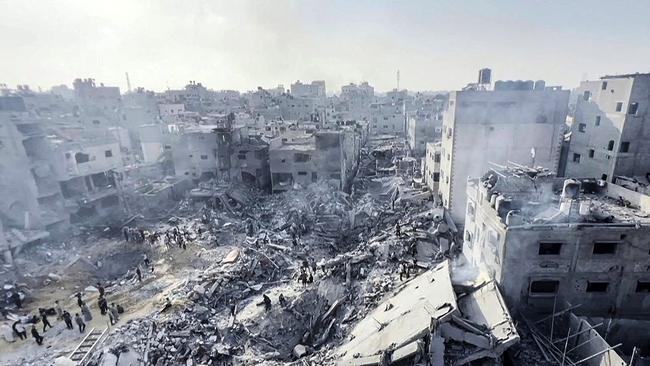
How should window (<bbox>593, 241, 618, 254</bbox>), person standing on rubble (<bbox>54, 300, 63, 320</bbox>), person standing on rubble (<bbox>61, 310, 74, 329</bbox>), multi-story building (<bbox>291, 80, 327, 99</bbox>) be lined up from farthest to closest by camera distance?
multi-story building (<bbox>291, 80, 327, 99</bbox>), person standing on rubble (<bbox>54, 300, 63, 320</bbox>), person standing on rubble (<bbox>61, 310, 74, 329</bbox>), window (<bbox>593, 241, 618, 254</bbox>)

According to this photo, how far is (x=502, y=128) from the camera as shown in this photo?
88.1 feet

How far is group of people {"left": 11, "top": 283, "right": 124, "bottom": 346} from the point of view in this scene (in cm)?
1759

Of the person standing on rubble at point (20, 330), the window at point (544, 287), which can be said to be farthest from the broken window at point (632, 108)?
the person standing on rubble at point (20, 330)

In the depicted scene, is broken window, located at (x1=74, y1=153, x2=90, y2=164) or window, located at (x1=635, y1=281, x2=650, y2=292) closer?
window, located at (x1=635, y1=281, x2=650, y2=292)

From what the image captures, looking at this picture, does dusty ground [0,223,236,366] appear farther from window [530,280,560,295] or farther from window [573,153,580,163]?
window [573,153,580,163]

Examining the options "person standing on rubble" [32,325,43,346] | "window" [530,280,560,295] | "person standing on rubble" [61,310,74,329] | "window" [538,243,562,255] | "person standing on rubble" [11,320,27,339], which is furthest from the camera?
"person standing on rubble" [61,310,74,329]

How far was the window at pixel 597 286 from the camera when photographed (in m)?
15.4

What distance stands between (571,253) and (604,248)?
1.39m

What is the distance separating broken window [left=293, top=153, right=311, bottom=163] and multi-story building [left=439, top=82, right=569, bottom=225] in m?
Answer: 15.1

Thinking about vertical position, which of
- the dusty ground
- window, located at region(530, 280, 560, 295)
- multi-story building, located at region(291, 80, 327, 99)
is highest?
multi-story building, located at region(291, 80, 327, 99)

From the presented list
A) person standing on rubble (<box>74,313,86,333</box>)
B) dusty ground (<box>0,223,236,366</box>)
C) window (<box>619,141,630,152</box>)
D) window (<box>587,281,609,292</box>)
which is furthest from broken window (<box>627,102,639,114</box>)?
person standing on rubble (<box>74,313,86,333</box>)

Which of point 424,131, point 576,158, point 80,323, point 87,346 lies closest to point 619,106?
point 576,158

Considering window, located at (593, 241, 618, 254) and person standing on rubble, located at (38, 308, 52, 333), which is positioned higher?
window, located at (593, 241, 618, 254)

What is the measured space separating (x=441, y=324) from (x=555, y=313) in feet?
19.1
